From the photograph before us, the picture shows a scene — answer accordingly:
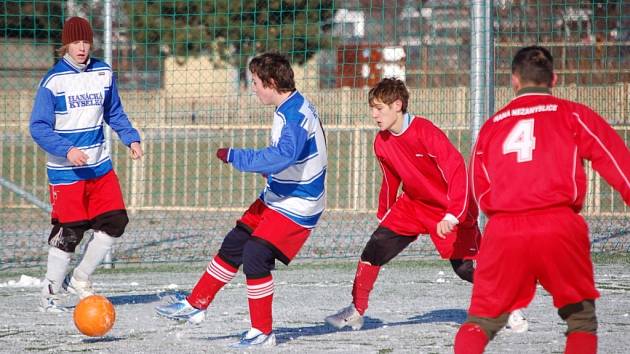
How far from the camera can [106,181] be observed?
7.65 meters

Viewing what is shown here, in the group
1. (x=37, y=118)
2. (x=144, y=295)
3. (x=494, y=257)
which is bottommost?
(x=144, y=295)

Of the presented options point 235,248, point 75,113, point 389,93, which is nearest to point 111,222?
point 75,113

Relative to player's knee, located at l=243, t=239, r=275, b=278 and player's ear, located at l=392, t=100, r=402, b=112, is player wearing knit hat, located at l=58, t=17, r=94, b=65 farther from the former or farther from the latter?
player's ear, located at l=392, t=100, r=402, b=112

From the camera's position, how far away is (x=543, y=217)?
464 centimetres

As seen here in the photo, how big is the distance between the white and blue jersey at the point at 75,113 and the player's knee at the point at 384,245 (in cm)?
190

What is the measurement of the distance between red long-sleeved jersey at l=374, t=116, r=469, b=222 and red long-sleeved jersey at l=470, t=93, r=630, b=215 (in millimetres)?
1696

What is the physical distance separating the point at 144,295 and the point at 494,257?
4576mm

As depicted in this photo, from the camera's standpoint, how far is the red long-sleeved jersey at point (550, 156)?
4.64m

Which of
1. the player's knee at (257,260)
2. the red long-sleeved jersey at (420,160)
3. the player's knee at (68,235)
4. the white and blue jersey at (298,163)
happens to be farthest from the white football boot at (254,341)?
the player's knee at (68,235)

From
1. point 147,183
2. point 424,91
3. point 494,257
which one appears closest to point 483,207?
point 494,257

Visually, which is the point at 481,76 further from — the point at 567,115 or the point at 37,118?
the point at 567,115

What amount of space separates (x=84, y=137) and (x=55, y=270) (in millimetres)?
949

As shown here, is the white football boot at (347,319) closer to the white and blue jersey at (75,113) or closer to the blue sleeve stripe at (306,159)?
the blue sleeve stripe at (306,159)

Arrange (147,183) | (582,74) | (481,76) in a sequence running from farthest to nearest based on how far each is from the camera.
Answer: (147,183)
(582,74)
(481,76)
